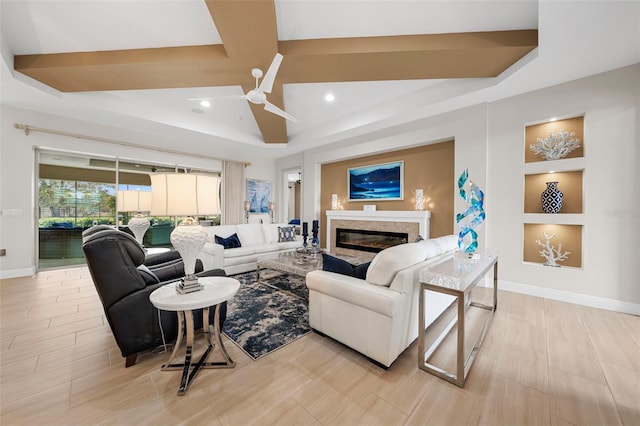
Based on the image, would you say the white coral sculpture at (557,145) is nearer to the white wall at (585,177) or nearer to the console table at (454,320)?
the white wall at (585,177)

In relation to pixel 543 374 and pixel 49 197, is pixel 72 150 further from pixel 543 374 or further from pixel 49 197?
pixel 543 374

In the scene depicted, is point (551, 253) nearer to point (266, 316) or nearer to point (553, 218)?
point (553, 218)

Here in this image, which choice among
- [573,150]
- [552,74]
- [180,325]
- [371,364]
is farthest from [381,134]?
[180,325]

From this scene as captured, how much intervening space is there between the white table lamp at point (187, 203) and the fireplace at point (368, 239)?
3.97m

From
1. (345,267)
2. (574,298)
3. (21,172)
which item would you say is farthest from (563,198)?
(21,172)

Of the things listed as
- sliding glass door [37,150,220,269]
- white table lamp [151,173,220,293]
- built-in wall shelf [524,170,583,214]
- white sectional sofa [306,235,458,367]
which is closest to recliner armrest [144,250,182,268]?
white table lamp [151,173,220,293]

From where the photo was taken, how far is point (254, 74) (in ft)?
10.0

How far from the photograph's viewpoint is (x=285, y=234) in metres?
5.20

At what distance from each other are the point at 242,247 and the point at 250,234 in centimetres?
48

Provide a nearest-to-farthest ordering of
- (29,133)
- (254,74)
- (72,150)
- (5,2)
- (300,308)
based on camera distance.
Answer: (5,2) → (300,308) → (254,74) → (29,133) → (72,150)

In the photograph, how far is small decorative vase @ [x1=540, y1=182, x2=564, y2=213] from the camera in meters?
3.21

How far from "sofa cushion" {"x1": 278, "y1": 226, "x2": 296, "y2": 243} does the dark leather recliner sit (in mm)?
3286

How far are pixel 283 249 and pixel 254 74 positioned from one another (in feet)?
10.1

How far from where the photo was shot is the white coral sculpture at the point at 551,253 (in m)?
3.25
